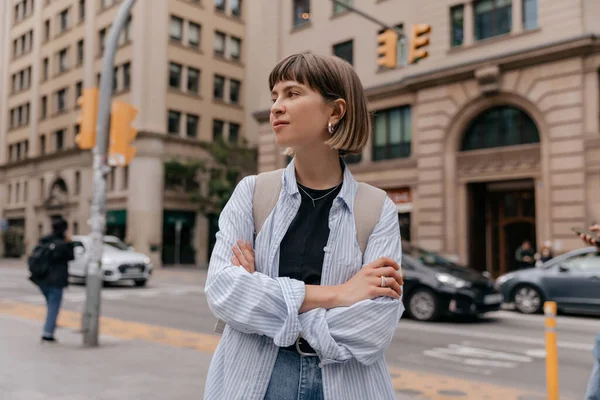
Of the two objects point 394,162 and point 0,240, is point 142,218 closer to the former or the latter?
point 394,162

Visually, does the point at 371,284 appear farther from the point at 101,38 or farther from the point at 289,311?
the point at 101,38

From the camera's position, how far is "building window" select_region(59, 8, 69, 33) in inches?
1659

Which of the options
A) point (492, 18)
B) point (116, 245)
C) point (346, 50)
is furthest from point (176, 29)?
point (492, 18)

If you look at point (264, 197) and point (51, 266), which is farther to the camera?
point (51, 266)

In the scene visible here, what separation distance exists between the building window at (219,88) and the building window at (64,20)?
1233cm

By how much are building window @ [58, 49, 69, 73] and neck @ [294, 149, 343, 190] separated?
44.0 metres

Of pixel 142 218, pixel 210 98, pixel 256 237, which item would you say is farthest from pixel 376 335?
pixel 210 98

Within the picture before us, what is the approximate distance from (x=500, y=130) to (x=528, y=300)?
9.06 m

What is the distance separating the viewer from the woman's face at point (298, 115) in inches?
71.9

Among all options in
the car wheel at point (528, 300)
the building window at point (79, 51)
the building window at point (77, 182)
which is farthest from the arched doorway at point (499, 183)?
the building window at point (79, 51)

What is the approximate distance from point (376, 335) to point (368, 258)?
25cm

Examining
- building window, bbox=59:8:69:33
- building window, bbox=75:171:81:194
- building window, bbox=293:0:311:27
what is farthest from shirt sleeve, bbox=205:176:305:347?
building window, bbox=59:8:69:33

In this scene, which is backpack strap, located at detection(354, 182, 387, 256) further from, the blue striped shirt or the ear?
the ear

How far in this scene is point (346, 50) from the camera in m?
26.0
